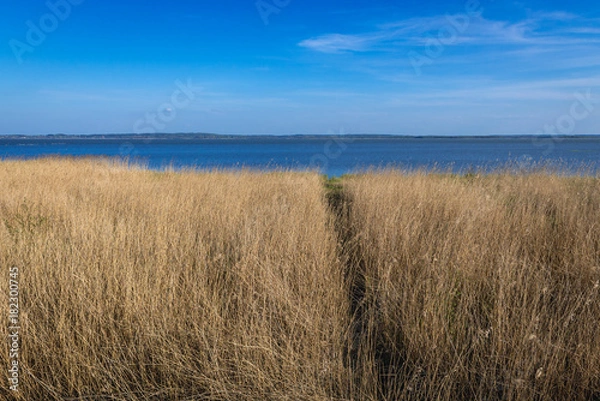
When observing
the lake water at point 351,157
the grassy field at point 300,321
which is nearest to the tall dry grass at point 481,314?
the grassy field at point 300,321

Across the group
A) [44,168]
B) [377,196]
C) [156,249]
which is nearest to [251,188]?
[377,196]

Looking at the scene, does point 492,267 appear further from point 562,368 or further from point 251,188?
point 251,188

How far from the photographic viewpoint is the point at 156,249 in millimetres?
4082

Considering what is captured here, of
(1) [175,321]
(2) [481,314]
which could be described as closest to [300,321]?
(1) [175,321]

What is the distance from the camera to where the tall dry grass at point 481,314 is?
8.02 ft

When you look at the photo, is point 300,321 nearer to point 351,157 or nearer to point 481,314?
point 481,314

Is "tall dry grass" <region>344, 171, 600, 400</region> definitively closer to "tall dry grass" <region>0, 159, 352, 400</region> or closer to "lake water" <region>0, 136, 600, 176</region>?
"tall dry grass" <region>0, 159, 352, 400</region>

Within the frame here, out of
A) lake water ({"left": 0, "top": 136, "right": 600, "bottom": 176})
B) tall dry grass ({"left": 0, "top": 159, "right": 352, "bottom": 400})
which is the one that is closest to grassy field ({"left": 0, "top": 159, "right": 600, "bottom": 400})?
tall dry grass ({"left": 0, "top": 159, "right": 352, "bottom": 400})

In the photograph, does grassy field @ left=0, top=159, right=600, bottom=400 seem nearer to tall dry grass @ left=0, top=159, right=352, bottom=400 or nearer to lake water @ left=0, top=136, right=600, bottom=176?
tall dry grass @ left=0, top=159, right=352, bottom=400

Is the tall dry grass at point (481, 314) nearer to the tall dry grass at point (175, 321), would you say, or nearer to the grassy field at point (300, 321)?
the grassy field at point (300, 321)

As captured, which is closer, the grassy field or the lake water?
the grassy field

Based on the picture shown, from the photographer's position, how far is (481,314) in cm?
321

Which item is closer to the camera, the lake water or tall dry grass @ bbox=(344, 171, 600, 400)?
tall dry grass @ bbox=(344, 171, 600, 400)

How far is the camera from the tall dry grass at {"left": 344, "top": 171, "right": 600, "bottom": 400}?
245cm
